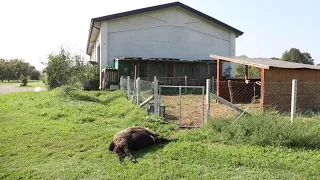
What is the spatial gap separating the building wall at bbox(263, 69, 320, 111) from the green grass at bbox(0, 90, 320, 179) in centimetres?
469

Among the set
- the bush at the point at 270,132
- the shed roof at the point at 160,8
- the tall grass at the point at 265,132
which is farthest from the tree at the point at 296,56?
the bush at the point at 270,132

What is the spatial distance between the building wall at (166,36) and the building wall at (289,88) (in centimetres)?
1554

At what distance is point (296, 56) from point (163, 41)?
40.9 m

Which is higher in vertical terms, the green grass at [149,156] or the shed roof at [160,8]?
the shed roof at [160,8]

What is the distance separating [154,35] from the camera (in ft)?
87.4

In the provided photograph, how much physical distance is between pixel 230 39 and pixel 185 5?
5817 millimetres

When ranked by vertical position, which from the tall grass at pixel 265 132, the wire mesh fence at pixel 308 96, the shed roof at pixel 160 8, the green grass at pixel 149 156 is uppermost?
the shed roof at pixel 160 8

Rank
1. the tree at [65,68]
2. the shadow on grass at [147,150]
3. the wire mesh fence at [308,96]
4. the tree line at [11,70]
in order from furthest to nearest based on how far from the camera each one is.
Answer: the tree line at [11,70] < the tree at [65,68] < the wire mesh fence at [308,96] < the shadow on grass at [147,150]

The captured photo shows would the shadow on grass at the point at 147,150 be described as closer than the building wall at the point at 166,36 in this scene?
Yes

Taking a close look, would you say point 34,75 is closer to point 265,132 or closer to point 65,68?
point 65,68

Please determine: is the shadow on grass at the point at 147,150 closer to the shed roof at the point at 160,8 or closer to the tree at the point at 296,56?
the shed roof at the point at 160,8

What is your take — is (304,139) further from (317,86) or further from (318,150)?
(317,86)

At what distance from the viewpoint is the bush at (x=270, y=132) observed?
6.73 metres

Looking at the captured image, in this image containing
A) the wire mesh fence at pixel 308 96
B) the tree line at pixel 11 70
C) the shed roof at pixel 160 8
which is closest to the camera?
the wire mesh fence at pixel 308 96
